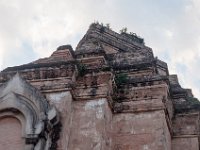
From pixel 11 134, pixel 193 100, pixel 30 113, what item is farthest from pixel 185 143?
pixel 11 134

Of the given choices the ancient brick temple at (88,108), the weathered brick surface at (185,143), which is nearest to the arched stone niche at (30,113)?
the ancient brick temple at (88,108)

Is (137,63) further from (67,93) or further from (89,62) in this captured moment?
(67,93)

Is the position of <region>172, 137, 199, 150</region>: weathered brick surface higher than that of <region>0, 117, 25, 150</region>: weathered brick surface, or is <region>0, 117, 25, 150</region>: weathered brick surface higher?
<region>0, 117, 25, 150</region>: weathered brick surface

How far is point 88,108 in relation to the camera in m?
8.88

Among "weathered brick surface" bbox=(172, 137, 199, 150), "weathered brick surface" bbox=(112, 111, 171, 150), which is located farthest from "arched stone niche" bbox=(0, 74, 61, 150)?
"weathered brick surface" bbox=(172, 137, 199, 150)

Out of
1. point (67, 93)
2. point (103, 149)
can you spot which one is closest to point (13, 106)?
point (67, 93)

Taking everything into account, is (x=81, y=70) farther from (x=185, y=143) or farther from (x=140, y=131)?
(x=185, y=143)

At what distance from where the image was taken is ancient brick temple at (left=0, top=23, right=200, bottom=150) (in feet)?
27.2

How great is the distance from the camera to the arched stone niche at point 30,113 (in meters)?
7.99

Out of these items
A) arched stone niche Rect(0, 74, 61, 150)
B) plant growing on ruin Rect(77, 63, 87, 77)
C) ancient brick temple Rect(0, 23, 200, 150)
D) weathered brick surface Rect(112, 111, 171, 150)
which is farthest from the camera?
plant growing on ruin Rect(77, 63, 87, 77)

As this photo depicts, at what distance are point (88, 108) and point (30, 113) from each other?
1.28m

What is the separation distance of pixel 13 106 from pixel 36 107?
0.48m

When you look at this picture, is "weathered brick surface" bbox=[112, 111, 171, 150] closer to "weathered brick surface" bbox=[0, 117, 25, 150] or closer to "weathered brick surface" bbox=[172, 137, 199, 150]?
"weathered brick surface" bbox=[172, 137, 199, 150]

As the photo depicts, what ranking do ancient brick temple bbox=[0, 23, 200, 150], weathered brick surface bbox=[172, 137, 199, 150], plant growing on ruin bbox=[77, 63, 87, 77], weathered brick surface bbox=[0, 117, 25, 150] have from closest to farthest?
weathered brick surface bbox=[0, 117, 25, 150], ancient brick temple bbox=[0, 23, 200, 150], plant growing on ruin bbox=[77, 63, 87, 77], weathered brick surface bbox=[172, 137, 199, 150]
